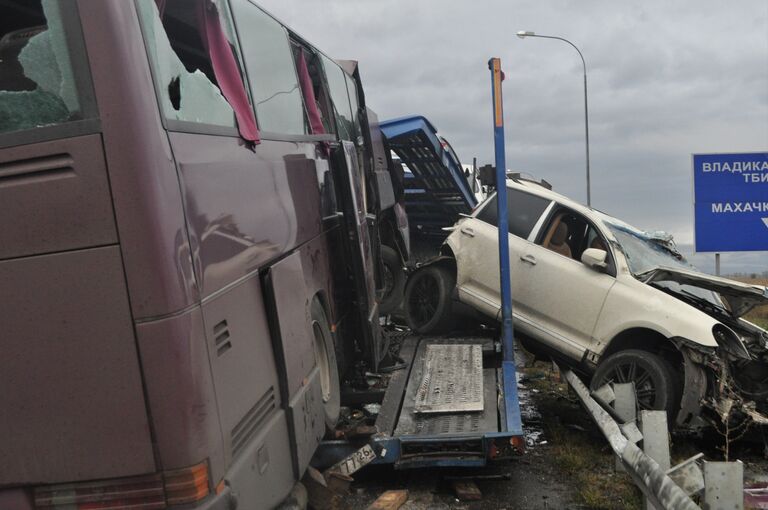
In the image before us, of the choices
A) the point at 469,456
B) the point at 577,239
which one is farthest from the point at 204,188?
the point at 577,239

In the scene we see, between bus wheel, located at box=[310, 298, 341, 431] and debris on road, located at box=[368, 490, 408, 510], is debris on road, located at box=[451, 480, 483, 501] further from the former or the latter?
bus wheel, located at box=[310, 298, 341, 431]

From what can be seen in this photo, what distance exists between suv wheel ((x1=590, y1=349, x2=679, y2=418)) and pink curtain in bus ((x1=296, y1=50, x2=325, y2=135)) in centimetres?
321

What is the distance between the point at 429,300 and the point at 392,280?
6.81ft

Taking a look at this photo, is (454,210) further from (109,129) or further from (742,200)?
(109,129)

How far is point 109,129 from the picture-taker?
265cm

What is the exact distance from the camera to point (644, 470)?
4.06 meters

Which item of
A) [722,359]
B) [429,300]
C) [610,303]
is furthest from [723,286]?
[429,300]

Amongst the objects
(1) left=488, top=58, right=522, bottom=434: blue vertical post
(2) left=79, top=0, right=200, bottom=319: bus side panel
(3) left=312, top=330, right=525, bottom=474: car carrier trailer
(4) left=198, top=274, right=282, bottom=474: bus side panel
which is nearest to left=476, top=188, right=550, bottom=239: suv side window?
(1) left=488, top=58, right=522, bottom=434: blue vertical post

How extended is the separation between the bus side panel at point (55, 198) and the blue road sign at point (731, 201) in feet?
32.5

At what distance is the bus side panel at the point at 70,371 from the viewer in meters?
2.68

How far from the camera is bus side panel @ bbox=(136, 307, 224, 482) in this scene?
271cm

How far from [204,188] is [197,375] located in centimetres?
80

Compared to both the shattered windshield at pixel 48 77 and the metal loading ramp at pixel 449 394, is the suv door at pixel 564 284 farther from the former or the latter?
the shattered windshield at pixel 48 77

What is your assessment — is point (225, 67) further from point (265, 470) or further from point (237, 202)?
point (265, 470)
